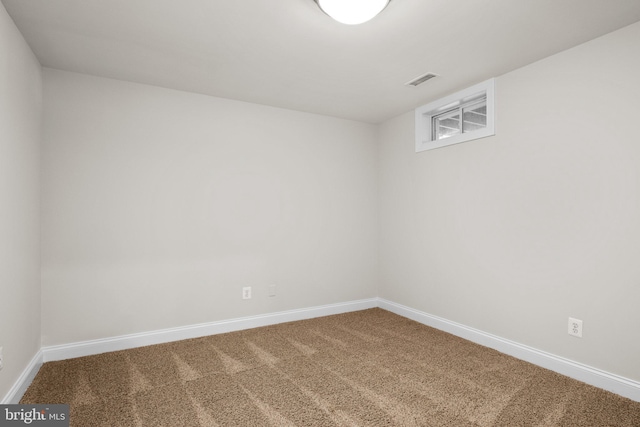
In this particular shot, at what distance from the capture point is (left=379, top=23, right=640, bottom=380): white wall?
7.14 ft

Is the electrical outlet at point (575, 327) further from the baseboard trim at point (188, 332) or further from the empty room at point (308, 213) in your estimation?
the baseboard trim at point (188, 332)

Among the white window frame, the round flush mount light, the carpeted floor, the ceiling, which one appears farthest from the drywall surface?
the round flush mount light

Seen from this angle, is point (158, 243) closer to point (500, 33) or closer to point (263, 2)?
point (263, 2)

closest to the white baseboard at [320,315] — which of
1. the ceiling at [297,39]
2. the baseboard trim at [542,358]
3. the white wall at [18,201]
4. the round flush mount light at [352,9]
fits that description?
the baseboard trim at [542,358]

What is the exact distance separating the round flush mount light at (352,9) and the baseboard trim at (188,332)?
289 cm

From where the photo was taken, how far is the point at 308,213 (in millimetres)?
3908

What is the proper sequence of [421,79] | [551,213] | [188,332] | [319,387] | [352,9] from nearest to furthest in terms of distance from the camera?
[352,9]
[319,387]
[551,213]
[421,79]
[188,332]

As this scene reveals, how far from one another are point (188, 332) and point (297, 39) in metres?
2.75

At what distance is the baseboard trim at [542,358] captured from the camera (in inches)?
84.7

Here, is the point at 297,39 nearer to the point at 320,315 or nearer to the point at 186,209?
the point at 186,209

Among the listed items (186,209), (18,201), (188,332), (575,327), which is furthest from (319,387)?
(18,201)

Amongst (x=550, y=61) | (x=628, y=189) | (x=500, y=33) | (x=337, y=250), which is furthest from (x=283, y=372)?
(x=550, y=61)

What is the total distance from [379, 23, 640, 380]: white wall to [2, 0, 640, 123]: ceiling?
1.12 feet

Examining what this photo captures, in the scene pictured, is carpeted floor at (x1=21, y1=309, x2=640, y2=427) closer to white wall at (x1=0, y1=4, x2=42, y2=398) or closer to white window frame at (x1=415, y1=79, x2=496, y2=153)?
white wall at (x1=0, y1=4, x2=42, y2=398)
